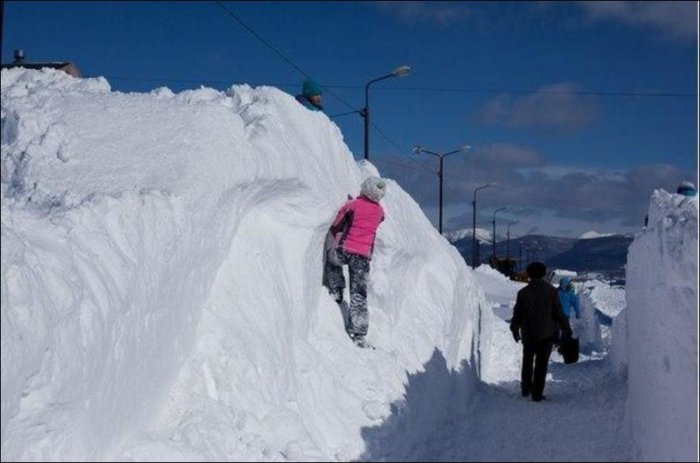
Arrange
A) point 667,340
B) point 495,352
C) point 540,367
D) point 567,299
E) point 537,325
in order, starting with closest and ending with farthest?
Result: 1. point 667,340
2. point 540,367
3. point 537,325
4. point 495,352
5. point 567,299

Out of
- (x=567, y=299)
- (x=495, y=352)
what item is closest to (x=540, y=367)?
(x=495, y=352)

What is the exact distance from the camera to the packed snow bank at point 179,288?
5145 millimetres

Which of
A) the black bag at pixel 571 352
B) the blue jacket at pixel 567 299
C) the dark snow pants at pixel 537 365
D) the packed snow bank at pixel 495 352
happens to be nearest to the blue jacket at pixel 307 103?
the dark snow pants at pixel 537 365

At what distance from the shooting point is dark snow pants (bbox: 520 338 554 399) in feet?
34.2

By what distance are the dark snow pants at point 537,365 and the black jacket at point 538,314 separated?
0.07 m

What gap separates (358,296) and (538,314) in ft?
8.56

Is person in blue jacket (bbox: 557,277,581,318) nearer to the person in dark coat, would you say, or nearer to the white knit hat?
the person in dark coat

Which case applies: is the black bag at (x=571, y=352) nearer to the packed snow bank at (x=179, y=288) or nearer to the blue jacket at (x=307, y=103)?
the packed snow bank at (x=179, y=288)

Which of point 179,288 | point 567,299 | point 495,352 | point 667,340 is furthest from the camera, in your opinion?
point 567,299

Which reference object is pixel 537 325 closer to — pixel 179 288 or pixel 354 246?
pixel 354 246

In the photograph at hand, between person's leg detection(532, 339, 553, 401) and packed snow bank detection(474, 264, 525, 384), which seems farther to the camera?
packed snow bank detection(474, 264, 525, 384)

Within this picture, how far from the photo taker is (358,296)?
9266 millimetres

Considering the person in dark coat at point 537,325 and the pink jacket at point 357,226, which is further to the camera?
the person in dark coat at point 537,325

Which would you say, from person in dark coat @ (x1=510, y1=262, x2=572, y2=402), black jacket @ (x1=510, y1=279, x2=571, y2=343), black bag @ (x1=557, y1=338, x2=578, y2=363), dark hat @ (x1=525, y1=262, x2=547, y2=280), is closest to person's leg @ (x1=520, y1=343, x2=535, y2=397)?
person in dark coat @ (x1=510, y1=262, x2=572, y2=402)
